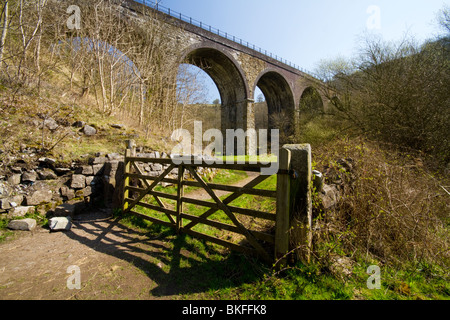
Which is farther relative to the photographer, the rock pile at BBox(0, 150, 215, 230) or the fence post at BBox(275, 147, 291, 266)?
the rock pile at BBox(0, 150, 215, 230)

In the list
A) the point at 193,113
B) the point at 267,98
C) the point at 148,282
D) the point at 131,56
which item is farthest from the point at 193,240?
the point at 267,98

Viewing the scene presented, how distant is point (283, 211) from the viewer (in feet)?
8.00

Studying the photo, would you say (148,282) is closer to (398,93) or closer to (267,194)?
(267,194)

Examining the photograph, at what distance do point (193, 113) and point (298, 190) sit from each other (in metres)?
13.5

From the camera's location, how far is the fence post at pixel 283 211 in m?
2.42

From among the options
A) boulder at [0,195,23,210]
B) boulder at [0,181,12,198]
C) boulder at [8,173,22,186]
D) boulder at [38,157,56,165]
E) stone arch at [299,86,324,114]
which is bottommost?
boulder at [0,195,23,210]

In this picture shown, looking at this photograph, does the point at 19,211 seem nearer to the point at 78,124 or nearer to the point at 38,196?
the point at 38,196

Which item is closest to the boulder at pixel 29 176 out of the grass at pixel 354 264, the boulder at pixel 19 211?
the boulder at pixel 19 211

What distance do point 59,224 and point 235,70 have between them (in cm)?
1804

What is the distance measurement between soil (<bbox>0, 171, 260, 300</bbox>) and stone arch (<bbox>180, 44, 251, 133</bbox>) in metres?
16.1

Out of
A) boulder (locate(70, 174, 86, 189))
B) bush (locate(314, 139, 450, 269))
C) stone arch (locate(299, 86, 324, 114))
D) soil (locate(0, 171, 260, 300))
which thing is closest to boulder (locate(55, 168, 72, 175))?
boulder (locate(70, 174, 86, 189))

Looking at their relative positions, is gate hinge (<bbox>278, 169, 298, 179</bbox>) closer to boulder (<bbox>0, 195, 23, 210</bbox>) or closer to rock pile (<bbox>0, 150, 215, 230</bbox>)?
rock pile (<bbox>0, 150, 215, 230</bbox>)

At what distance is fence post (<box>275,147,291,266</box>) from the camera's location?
242 centimetres

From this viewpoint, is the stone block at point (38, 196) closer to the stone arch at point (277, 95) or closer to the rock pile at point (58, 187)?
the rock pile at point (58, 187)
